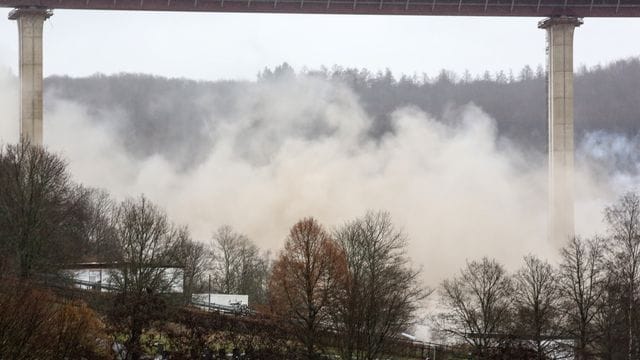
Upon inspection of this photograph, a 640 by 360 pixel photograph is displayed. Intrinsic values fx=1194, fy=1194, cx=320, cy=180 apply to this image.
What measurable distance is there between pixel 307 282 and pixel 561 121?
1880cm

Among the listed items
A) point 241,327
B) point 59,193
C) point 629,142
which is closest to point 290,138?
point 629,142

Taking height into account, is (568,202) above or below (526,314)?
above

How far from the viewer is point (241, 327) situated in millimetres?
37656

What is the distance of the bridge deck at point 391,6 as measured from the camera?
166ft

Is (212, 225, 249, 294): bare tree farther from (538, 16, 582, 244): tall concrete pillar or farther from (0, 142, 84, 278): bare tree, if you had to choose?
(538, 16, 582, 244): tall concrete pillar

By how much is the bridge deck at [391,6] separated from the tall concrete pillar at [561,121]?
0.72 meters

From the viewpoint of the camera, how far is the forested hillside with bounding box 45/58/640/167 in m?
84.8

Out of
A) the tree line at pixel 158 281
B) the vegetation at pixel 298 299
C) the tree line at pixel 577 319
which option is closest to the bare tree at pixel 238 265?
the vegetation at pixel 298 299

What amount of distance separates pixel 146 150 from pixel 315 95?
12.7m

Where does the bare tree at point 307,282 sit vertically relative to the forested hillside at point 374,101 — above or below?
below

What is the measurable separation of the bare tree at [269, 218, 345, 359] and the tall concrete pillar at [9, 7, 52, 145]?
14.9 m

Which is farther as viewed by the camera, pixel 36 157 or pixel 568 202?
pixel 568 202

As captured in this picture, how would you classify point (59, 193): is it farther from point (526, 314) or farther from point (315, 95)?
point (315, 95)

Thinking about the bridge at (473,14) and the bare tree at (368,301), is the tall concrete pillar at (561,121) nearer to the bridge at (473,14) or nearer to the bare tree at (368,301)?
the bridge at (473,14)
